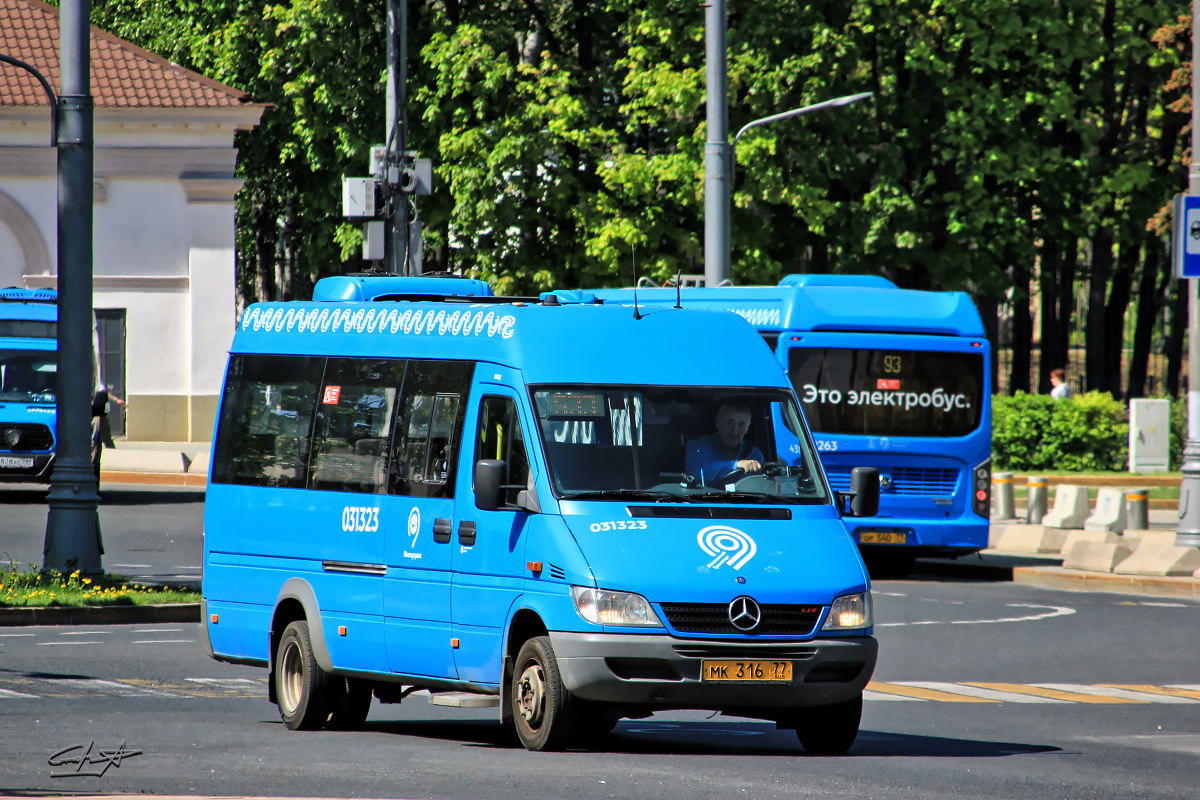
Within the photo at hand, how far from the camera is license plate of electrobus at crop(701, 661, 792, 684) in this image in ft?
29.8

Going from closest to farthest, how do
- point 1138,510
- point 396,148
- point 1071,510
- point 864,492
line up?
point 864,492
point 1138,510
point 396,148
point 1071,510

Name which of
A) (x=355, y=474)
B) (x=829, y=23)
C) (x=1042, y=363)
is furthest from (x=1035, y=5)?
(x=355, y=474)

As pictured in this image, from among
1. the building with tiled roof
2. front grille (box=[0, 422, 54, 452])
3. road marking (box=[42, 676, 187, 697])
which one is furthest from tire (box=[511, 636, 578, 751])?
the building with tiled roof

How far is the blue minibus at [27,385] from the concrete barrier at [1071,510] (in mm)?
14053

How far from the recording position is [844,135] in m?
36.5

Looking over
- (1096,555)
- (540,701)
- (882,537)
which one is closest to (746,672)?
(540,701)

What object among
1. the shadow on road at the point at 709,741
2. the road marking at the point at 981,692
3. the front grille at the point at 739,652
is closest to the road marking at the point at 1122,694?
the road marking at the point at 981,692

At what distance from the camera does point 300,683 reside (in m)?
11.0

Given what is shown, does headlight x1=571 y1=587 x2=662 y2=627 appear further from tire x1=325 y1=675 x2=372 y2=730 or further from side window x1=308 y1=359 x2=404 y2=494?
tire x1=325 y1=675 x2=372 y2=730

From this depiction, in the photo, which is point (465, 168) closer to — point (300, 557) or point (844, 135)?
point (844, 135)

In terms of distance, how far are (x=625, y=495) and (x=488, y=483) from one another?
68cm

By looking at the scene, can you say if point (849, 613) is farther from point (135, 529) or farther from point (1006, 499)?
point (1006, 499)

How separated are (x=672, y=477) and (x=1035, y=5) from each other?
28.5 metres

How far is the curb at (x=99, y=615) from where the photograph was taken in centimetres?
1597
